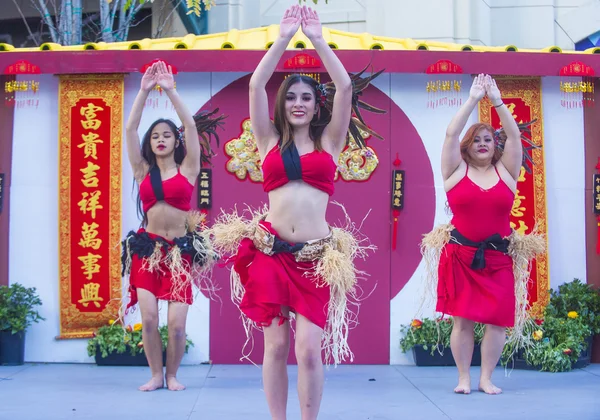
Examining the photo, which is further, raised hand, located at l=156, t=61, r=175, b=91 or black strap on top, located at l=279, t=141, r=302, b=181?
raised hand, located at l=156, t=61, r=175, b=91

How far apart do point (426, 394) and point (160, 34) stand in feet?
23.1

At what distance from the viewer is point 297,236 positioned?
3.73 meters

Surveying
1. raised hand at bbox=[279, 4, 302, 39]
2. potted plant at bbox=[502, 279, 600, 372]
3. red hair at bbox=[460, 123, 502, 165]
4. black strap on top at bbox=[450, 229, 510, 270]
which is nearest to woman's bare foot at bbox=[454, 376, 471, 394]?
black strap on top at bbox=[450, 229, 510, 270]

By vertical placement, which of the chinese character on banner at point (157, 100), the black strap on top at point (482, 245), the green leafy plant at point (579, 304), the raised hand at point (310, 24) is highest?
the chinese character on banner at point (157, 100)

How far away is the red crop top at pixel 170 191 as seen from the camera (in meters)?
5.16

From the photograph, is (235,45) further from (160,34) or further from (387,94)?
(160,34)

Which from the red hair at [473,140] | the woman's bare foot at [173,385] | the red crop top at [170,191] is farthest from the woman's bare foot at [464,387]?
the red crop top at [170,191]

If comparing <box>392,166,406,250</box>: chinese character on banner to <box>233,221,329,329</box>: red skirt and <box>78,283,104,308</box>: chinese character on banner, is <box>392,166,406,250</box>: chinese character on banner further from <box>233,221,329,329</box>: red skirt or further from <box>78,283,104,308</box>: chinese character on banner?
<box>233,221,329,329</box>: red skirt

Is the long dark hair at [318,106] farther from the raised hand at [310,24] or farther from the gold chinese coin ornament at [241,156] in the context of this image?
the gold chinese coin ornament at [241,156]

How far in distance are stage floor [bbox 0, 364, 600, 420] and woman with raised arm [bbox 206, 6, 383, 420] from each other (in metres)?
0.89

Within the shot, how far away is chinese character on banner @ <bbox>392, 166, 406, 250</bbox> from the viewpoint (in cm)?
650

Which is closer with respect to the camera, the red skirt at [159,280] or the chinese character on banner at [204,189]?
the red skirt at [159,280]

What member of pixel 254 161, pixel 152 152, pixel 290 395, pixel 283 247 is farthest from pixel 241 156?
pixel 283 247

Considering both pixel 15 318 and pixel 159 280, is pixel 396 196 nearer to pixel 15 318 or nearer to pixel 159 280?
pixel 159 280
